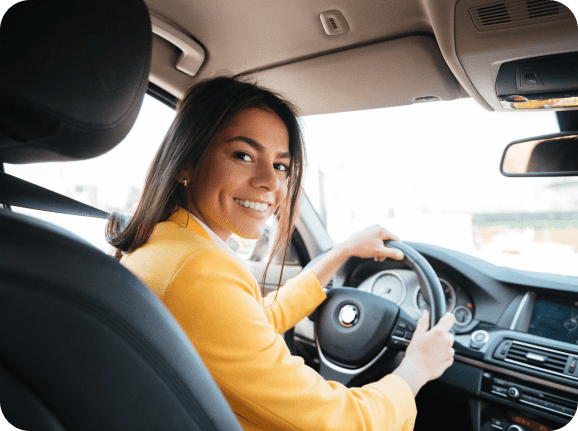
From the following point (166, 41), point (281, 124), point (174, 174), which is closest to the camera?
point (174, 174)

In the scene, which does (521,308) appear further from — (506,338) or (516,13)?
(516,13)

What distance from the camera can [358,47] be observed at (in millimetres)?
1806

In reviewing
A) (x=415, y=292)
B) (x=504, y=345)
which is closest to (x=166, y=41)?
(x=415, y=292)

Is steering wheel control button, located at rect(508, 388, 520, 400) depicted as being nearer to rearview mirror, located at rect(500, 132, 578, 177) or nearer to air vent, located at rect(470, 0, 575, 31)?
rearview mirror, located at rect(500, 132, 578, 177)

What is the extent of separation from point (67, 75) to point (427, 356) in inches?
54.9

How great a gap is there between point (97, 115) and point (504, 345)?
1.87 meters

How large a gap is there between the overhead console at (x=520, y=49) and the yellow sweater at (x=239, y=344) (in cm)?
111

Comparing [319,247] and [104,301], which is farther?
[319,247]

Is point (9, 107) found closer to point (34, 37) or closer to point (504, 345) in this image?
point (34, 37)

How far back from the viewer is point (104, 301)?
0.72 meters

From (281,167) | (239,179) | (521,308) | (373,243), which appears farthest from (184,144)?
(521,308)

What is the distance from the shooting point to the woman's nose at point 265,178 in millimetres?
1430

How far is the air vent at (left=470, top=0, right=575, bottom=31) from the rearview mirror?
729mm

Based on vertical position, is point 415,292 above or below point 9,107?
above
